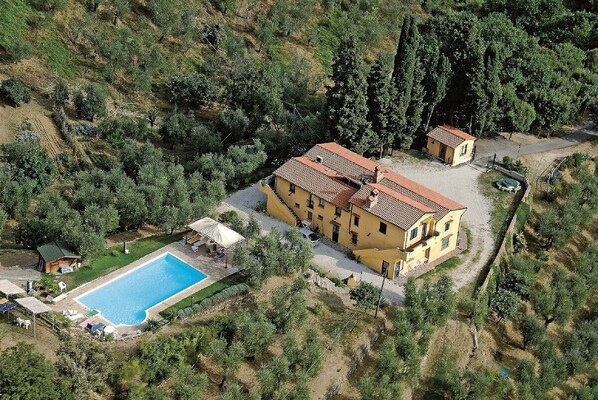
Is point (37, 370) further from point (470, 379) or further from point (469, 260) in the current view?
point (469, 260)

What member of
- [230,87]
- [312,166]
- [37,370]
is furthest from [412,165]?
[37,370]

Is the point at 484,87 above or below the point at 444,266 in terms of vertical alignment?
above

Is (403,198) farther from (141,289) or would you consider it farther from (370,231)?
(141,289)

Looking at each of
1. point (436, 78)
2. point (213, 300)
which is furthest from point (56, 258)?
point (436, 78)

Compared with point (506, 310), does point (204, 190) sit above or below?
above

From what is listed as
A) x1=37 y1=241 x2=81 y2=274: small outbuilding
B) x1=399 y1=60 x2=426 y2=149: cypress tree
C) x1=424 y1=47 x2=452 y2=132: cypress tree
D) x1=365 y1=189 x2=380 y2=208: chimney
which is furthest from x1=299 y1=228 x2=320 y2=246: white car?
x1=424 y1=47 x2=452 y2=132: cypress tree

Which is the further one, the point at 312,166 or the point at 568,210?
the point at 568,210

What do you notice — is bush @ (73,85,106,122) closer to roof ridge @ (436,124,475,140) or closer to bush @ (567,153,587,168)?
roof ridge @ (436,124,475,140)
